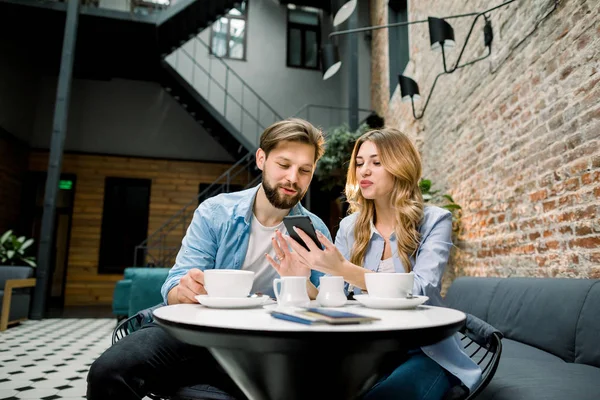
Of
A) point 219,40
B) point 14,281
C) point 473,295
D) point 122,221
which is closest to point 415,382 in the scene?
point 473,295

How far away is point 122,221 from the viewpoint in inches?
365

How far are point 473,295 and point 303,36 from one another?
28.8ft

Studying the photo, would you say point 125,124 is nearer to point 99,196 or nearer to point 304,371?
→ point 99,196

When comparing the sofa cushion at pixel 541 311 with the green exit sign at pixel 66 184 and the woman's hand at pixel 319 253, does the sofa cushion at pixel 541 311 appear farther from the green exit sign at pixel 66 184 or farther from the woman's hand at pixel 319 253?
the green exit sign at pixel 66 184

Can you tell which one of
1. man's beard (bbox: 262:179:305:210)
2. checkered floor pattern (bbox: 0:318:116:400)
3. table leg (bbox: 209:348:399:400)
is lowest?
checkered floor pattern (bbox: 0:318:116:400)

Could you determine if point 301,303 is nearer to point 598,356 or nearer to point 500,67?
point 598,356

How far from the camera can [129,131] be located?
934cm

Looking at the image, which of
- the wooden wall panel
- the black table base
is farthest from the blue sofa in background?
the wooden wall panel

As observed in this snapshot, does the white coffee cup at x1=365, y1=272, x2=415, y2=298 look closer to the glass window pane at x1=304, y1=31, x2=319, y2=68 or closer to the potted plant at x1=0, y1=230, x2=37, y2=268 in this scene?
the potted plant at x1=0, y1=230, x2=37, y2=268

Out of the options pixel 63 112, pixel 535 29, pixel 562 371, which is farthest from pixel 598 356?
pixel 63 112

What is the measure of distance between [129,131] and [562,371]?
30.7ft

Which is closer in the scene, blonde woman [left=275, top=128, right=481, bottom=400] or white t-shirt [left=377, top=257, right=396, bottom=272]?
blonde woman [left=275, top=128, right=481, bottom=400]

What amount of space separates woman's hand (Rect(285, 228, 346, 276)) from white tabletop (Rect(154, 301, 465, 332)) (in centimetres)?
19

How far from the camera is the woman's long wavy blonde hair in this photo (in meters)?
1.59
